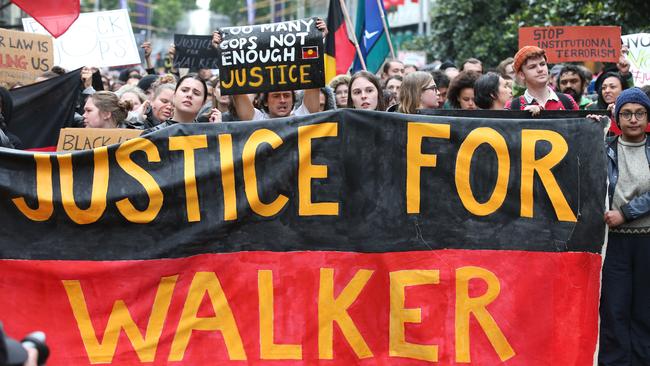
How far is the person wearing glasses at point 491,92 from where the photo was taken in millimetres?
7281

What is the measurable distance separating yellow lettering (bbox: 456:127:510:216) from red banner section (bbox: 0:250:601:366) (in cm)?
25

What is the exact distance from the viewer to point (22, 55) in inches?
362

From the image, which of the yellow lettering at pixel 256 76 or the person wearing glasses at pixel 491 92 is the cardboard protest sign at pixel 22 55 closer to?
the yellow lettering at pixel 256 76

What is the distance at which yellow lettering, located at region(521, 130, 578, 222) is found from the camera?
554cm

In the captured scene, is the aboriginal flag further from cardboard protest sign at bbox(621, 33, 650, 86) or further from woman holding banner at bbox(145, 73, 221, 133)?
cardboard protest sign at bbox(621, 33, 650, 86)

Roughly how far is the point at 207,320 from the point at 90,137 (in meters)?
1.85

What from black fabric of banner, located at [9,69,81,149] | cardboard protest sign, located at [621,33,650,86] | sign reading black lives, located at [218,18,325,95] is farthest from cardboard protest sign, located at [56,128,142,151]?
cardboard protest sign, located at [621,33,650,86]

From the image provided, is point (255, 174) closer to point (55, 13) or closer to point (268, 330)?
point (268, 330)

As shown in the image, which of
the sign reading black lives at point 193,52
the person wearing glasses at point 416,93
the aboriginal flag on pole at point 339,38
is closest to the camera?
the person wearing glasses at point 416,93

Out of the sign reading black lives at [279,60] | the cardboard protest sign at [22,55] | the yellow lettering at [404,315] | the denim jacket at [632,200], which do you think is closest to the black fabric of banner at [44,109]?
the cardboard protest sign at [22,55]

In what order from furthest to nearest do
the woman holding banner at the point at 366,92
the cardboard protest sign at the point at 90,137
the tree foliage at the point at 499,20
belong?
the tree foliage at the point at 499,20, the woman holding banner at the point at 366,92, the cardboard protest sign at the point at 90,137

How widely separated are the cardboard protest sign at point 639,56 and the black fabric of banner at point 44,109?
5.47m

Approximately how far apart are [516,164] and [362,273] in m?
1.01

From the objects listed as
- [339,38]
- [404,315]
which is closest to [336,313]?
[404,315]
